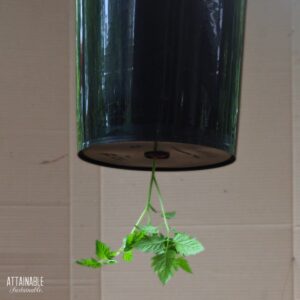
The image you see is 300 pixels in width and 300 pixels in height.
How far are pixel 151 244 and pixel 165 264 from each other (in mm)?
25

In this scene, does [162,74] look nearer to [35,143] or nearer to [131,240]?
[131,240]

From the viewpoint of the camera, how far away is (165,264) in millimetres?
548

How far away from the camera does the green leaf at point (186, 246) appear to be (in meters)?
0.54

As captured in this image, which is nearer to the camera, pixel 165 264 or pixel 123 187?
pixel 165 264

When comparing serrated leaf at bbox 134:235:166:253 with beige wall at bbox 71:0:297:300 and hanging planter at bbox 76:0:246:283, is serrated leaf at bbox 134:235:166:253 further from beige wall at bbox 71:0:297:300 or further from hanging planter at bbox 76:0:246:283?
beige wall at bbox 71:0:297:300

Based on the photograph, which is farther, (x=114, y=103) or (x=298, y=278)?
(x=298, y=278)

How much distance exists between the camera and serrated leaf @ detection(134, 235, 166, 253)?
0.56 metres

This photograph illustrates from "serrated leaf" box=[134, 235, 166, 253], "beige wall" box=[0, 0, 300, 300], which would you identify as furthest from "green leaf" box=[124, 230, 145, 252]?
"beige wall" box=[0, 0, 300, 300]

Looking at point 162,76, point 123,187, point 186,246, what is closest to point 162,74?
point 162,76

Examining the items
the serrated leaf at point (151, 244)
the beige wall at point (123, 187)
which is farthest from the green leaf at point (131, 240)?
the beige wall at point (123, 187)

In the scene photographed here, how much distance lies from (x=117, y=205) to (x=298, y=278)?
17.0 inches

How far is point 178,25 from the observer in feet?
1.68

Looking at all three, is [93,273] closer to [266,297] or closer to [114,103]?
[266,297]

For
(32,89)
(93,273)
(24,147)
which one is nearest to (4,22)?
(32,89)
